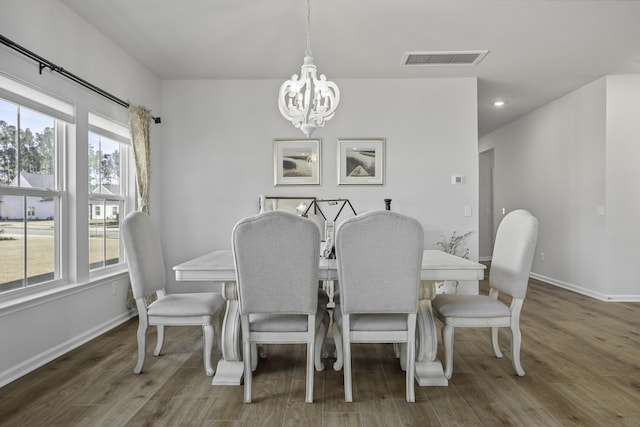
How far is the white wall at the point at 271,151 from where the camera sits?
16.1 ft

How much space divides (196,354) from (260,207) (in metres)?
2.20

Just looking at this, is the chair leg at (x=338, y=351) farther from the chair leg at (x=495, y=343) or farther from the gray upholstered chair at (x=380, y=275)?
the chair leg at (x=495, y=343)

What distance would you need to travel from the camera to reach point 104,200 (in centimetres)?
384

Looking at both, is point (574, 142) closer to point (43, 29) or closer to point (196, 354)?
point (196, 354)

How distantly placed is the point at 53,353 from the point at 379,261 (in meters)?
2.53

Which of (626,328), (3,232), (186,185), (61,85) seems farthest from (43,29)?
(626,328)

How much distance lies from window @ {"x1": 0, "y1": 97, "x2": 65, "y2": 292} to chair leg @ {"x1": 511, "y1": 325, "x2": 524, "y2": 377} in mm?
3362

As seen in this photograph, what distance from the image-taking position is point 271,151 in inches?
194

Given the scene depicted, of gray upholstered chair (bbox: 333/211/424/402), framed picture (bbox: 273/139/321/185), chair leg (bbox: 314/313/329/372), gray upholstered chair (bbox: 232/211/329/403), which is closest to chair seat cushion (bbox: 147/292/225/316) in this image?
gray upholstered chair (bbox: 232/211/329/403)

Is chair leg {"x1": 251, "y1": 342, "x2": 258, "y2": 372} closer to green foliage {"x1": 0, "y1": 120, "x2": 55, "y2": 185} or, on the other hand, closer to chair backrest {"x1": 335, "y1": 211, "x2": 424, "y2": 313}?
chair backrest {"x1": 335, "y1": 211, "x2": 424, "y2": 313}

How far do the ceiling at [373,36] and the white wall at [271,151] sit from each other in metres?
0.23

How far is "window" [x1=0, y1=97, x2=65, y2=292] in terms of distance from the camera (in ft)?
8.78

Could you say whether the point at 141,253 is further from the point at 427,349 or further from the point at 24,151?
the point at 427,349

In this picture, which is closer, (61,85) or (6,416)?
(6,416)
